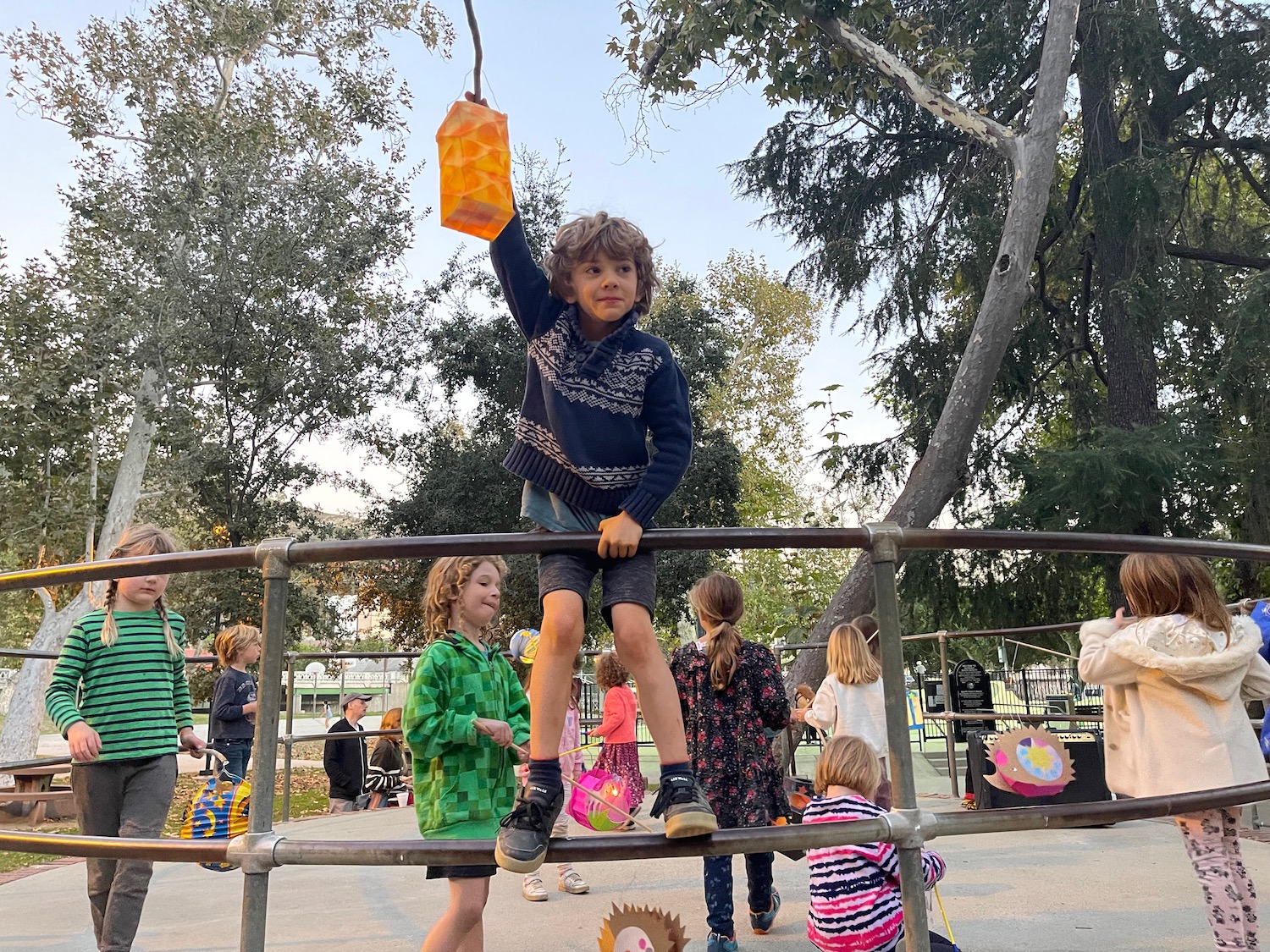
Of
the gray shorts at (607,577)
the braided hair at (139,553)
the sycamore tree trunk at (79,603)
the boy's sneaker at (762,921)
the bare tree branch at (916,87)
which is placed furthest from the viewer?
the sycamore tree trunk at (79,603)

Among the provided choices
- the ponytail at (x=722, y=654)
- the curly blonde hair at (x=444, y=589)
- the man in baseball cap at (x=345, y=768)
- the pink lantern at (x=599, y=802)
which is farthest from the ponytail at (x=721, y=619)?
the man in baseball cap at (x=345, y=768)

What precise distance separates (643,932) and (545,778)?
2.52ft

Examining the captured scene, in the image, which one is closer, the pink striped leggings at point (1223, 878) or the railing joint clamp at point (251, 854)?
the railing joint clamp at point (251, 854)

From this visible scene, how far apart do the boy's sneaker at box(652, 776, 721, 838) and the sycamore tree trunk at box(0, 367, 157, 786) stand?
14446 millimetres

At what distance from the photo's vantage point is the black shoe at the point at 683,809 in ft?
5.47

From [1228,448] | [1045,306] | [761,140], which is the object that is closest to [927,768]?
[1228,448]

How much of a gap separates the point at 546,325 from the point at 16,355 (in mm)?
15248

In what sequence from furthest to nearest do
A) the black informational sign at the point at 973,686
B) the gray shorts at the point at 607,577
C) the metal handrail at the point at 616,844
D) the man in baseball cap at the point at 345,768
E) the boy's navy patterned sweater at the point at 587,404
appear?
1. the black informational sign at the point at 973,686
2. the man in baseball cap at the point at 345,768
3. the boy's navy patterned sweater at the point at 587,404
4. the gray shorts at the point at 607,577
5. the metal handrail at the point at 616,844

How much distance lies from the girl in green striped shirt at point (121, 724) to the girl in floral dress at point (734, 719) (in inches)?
67.7

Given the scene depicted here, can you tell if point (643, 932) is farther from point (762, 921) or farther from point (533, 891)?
point (533, 891)

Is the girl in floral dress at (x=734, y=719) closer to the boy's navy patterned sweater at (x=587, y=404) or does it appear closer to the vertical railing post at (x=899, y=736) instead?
the boy's navy patterned sweater at (x=587, y=404)

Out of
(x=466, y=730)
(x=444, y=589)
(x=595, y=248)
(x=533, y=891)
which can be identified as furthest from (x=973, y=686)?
(x=595, y=248)

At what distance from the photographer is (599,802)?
12.5 feet

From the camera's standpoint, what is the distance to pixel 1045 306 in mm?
12156
